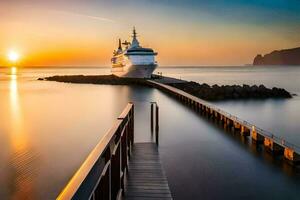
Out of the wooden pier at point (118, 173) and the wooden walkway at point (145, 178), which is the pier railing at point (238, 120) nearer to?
the wooden pier at point (118, 173)

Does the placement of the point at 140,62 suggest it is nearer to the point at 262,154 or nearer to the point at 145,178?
the point at 262,154

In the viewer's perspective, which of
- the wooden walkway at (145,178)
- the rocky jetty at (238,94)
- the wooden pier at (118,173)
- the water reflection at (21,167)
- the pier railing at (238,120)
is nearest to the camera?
the wooden pier at (118,173)

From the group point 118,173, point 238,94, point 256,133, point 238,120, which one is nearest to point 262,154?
point 256,133

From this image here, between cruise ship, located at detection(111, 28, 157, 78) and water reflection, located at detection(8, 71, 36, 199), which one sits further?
cruise ship, located at detection(111, 28, 157, 78)

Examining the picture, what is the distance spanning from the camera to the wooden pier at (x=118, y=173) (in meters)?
2.67

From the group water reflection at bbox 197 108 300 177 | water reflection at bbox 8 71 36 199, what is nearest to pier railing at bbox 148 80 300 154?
water reflection at bbox 197 108 300 177

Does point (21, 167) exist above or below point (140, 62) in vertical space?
below

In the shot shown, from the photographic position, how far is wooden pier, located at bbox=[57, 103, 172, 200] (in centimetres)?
267

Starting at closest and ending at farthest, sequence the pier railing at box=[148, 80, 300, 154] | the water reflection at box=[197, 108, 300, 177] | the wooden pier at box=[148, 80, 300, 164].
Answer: the water reflection at box=[197, 108, 300, 177]
the wooden pier at box=[148, 80, 300, 164]
the pier railing at box=[148, 80, 300, 154]

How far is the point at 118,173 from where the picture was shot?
5695 mm

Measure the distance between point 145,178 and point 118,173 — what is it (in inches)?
68.5

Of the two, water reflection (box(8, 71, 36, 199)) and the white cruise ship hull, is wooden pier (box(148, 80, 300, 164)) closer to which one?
water reflection (box(8, 71, 36, 199))

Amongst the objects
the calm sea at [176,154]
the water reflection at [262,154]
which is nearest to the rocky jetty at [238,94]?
the calm sea at [176,154]

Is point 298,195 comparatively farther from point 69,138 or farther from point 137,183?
point 69,138
